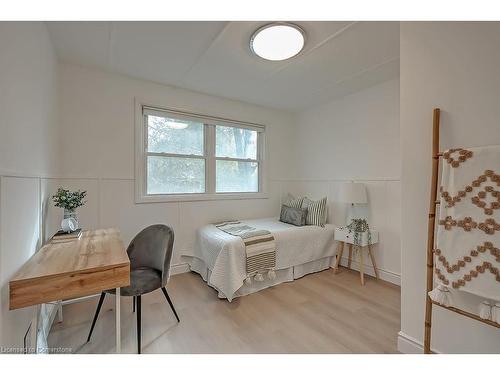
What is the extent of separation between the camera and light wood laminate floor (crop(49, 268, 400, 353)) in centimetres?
170

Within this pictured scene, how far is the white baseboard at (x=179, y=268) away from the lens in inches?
122

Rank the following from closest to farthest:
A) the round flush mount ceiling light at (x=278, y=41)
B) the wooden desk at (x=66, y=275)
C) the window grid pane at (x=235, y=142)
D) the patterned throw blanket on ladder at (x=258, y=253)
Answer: the wooden desk at (x=66, y=275) < the round flush mount ceiling light at (x=278, y=41) < the patterned throw blanket on ladder at (x=258, y=253) < the window grid pane at (x=235, y=142)

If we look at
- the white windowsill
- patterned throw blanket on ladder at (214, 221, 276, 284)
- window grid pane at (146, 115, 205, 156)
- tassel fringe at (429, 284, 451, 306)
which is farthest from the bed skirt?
tassel fringe at (429, 284, 451, 306)

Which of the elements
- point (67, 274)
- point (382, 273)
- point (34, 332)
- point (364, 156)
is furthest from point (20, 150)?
point (382, 273)

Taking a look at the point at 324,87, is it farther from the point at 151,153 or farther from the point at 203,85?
the point at 151,153

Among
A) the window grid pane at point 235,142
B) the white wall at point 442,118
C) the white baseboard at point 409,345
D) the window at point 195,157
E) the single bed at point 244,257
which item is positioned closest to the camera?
the white wall at point 442,118

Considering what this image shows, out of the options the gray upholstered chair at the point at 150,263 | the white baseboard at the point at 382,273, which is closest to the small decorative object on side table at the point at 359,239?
the white baseboard at the point at 382,273

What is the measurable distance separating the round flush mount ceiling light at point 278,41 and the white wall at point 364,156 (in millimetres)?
1475

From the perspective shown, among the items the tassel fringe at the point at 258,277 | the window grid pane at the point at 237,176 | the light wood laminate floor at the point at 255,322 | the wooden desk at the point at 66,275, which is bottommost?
Answer: the light wood laminate floor at the point at 255,322

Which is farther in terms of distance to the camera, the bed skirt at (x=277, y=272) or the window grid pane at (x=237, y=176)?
the window grid pane at (x=237, y=176)

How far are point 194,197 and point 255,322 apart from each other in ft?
6.02

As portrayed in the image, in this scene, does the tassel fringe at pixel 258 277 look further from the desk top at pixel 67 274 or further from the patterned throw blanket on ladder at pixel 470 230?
the patterned throw blanket on ladder at pixel 470 230

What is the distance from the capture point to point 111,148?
9.02 ft
